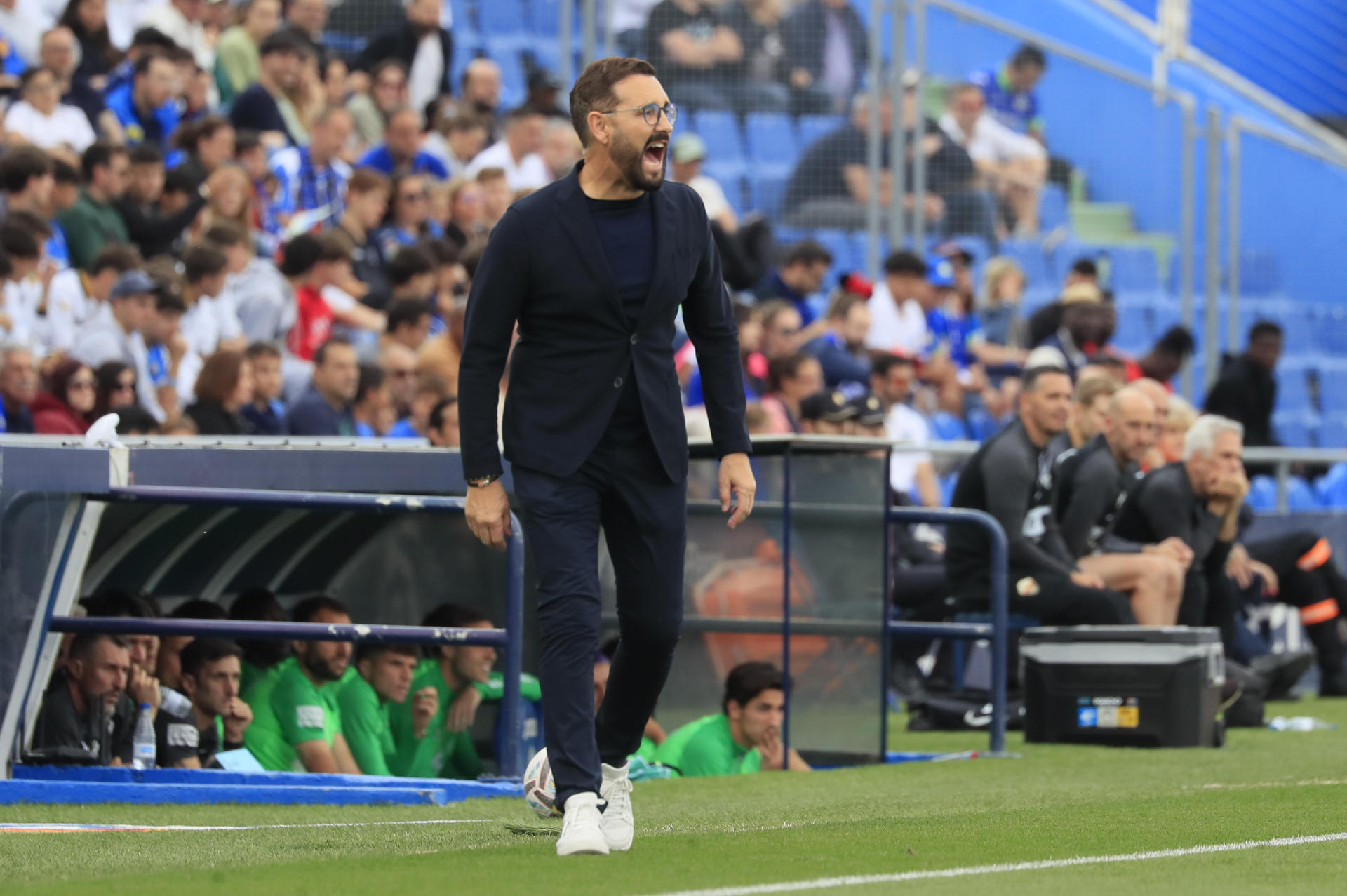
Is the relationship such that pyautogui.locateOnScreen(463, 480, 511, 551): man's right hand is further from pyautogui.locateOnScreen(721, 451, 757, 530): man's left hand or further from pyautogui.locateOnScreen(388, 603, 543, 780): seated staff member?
pyautogui.locateOnScreen(388, 603, 543, 780): seated staff member

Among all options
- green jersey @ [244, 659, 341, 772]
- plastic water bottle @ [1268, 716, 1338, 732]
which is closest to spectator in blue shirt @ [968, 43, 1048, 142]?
plastic water bottle @ [1268, 716, 1338, 732]

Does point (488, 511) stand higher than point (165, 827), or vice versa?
point (488, 511)

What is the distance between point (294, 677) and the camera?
7836mm

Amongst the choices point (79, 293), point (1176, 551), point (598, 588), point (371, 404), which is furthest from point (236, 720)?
point (1176, 551)

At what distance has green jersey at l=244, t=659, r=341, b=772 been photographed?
7703 millimetres

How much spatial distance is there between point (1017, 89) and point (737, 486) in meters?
12.2

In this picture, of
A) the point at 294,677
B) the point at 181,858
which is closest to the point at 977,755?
the point at 294,677

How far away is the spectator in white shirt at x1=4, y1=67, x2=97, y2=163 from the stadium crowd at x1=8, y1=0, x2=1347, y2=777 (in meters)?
0.03

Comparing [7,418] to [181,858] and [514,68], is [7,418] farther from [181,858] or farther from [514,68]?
[514,68]

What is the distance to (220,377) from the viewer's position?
10445 mm

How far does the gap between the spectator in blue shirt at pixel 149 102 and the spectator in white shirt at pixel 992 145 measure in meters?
6.07

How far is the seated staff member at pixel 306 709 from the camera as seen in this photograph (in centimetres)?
768

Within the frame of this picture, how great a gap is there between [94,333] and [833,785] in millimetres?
5307

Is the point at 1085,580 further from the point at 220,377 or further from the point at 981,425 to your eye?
the point at 981,425
